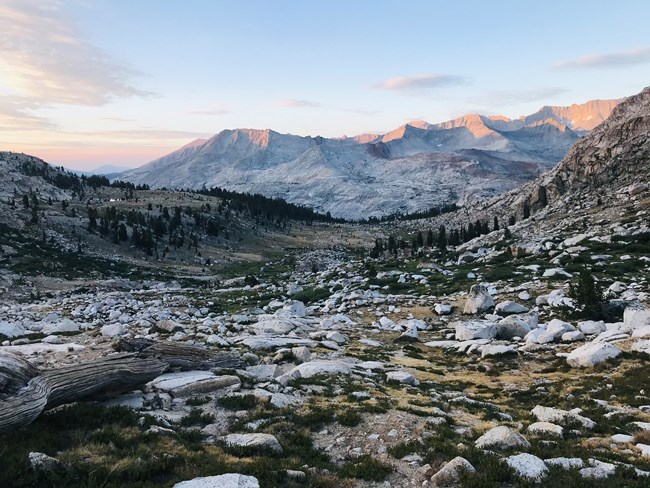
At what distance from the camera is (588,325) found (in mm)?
24094

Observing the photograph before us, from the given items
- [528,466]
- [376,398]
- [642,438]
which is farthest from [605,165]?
[528,466]

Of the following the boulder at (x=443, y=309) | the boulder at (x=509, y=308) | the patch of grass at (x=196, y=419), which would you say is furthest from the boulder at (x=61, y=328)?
the boulder at (x=509, y=308)

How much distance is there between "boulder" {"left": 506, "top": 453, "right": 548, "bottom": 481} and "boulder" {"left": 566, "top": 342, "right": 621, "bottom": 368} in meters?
11.6

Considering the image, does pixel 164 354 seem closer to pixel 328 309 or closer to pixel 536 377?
pixel 536 377

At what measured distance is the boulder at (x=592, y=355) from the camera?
18984mm

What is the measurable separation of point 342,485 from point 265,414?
4786mm

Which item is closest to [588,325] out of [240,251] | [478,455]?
[478,455]

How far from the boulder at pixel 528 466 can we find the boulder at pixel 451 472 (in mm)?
991

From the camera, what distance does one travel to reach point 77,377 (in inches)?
505

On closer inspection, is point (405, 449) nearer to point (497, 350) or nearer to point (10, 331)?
point (497, 350)

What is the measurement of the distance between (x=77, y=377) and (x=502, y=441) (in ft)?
41.6

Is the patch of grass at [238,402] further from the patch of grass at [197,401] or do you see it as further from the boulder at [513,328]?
the boulder at [513,328]

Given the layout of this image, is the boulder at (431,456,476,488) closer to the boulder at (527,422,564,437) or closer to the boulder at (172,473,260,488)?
the boulder at (527,422,564,437)

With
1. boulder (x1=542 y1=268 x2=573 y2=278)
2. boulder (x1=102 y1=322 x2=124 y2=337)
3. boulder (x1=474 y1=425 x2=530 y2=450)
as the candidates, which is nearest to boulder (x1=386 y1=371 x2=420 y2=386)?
boulder (x1=474 y1=425 x2=530 y2=450)
